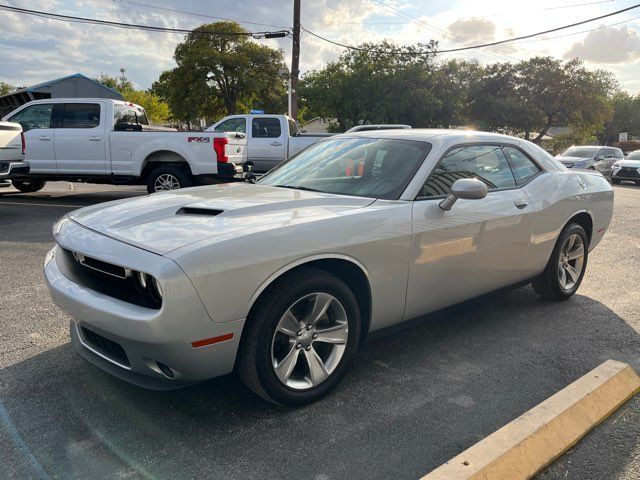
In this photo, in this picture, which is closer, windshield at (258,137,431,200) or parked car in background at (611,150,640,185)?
windshield at (258,137,431,200)

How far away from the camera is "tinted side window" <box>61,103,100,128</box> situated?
9.80m

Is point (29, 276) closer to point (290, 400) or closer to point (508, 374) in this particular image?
point (290, 400)

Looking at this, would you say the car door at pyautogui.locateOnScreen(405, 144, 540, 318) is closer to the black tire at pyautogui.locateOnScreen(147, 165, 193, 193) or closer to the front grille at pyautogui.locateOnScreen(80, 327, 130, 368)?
the front grille at pyautogui.locateOnScreen(80, 327, 130, 368)

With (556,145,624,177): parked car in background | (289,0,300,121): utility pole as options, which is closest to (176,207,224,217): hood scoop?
(289,0,300,121): utility pole

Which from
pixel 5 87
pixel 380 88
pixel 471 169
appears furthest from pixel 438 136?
pixel 5 87

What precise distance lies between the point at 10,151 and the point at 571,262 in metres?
9.06

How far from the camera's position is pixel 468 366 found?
334 centimetres

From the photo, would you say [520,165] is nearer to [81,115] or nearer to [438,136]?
[438,136]

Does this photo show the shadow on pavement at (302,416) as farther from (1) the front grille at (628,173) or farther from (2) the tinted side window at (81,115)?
(1) the front grille at (628,173)

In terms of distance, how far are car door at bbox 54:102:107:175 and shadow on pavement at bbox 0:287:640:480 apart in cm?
722

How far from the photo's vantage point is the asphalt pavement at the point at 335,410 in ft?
7.52

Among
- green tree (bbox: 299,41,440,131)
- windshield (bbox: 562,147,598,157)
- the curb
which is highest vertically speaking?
green tree (bbox: 299,41,440,131)

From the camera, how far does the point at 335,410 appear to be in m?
2.76

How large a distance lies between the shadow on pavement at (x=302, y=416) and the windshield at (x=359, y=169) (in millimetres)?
1004
